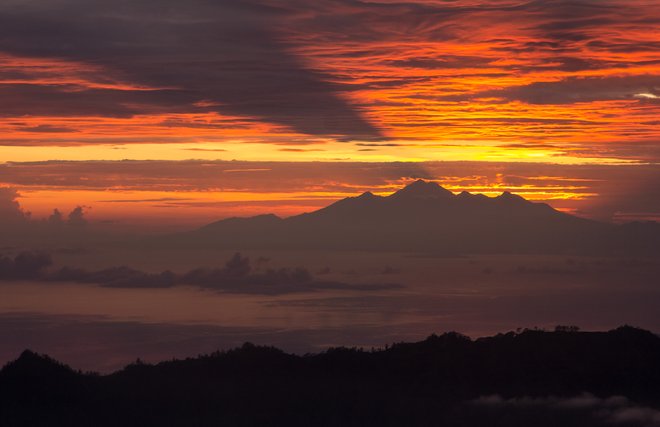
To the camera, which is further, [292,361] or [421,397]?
[292,361]

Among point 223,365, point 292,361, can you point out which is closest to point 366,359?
Result: point 292,361

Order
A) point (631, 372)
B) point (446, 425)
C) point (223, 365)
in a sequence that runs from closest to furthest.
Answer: point (446, 425), point (631, 372), point (223, 365)

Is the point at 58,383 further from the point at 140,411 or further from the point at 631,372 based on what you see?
the point at 631,372

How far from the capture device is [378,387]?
8906 centimetres

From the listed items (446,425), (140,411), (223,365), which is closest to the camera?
(446,425)

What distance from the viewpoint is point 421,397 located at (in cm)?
8575

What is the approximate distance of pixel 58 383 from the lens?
3588 inches

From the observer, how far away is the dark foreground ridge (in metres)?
79.8

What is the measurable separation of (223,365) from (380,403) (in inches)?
737

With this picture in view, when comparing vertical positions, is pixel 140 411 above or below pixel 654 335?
below

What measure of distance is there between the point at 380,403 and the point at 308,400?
5.86 m

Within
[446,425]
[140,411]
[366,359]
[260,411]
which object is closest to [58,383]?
[140,411]

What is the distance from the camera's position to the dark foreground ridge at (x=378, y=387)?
79812 mm

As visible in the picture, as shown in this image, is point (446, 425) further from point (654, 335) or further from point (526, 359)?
point (654, 335)
